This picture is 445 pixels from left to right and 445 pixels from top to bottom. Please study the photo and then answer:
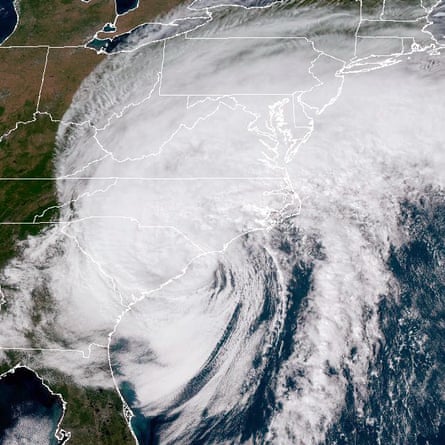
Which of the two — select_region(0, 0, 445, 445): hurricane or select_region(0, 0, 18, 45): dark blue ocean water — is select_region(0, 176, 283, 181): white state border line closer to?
select_region(0, 0, 445, 445): hurricane

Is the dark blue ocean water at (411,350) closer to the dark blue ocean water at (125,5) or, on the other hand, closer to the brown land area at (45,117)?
→ the brown land area at (45,117)

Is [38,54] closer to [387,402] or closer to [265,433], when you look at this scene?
[265,433]

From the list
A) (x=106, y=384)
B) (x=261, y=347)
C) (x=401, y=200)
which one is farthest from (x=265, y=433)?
(x=401, y=200)

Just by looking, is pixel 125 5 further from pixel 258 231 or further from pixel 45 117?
pixel 258 231

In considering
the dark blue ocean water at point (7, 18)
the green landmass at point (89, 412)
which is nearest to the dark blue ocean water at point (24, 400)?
the green landmass at point (89, 412)

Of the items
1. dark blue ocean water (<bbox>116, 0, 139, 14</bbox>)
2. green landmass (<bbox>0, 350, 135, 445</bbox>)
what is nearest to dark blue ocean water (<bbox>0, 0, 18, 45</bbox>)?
dark blue ocean water (<bbox>116, 0, 139, 14</bbox>)
